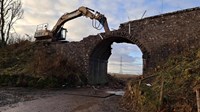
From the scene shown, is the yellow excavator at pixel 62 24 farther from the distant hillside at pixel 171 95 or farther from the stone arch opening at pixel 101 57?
the distant hillside at pixel 171 95

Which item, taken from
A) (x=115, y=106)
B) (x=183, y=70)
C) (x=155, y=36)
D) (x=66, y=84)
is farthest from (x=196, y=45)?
(x=66, y=84)

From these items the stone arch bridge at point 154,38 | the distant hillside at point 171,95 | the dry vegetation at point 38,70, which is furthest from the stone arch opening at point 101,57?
the distant hillside at point 171,95

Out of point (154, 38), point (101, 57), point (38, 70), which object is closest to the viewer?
point (154, 38)

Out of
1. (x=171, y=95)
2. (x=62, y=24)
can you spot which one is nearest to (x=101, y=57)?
(x=62, y=24)

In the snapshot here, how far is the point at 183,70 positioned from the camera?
12367 mm

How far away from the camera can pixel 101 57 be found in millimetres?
25844

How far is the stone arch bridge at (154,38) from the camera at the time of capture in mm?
18000

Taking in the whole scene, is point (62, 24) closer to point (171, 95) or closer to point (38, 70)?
point (38, 70)

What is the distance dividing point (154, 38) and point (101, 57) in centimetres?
737

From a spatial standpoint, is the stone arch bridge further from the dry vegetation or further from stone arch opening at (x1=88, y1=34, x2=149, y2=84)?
the dry vegetation

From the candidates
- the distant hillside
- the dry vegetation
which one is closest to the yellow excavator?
the dry vegetation

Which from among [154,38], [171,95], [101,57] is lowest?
[171,95]

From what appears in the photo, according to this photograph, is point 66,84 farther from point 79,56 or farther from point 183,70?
point 183,70

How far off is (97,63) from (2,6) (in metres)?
15.7
